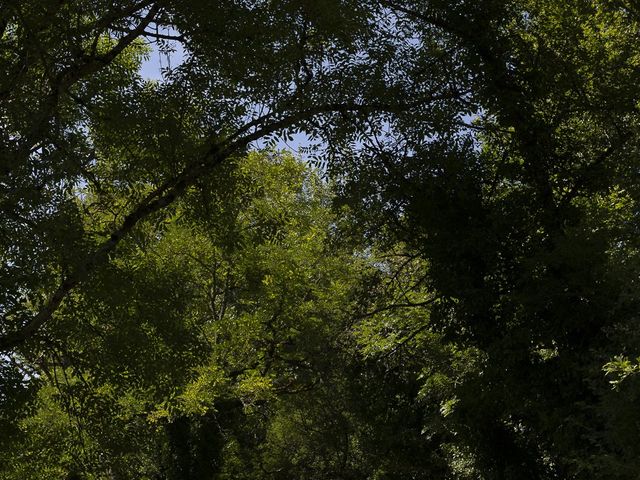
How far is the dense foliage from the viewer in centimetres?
623

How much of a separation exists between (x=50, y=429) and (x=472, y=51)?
9789mm

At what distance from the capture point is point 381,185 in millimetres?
8789

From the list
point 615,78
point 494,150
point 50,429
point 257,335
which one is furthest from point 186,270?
point 615,78

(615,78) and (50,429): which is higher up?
(50,429)


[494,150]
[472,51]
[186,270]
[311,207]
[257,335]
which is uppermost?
[311,207]

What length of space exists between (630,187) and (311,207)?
39.0 ft

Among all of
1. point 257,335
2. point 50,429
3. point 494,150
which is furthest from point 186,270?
point 494,150

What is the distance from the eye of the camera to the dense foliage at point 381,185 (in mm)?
6227

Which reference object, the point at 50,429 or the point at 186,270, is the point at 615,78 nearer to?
the point at 186,270

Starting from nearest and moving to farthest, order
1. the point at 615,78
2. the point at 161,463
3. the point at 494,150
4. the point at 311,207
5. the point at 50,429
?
the point at 615,78, the point at 494,150, the point at 50,429, the point at 161,463, the point at 311,207

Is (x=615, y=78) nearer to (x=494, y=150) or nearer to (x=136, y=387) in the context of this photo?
(x=494, y=150)

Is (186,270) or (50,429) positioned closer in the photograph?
(50,429)

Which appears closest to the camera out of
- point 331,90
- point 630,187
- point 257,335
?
point 630,187

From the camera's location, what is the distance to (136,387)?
316 inches
